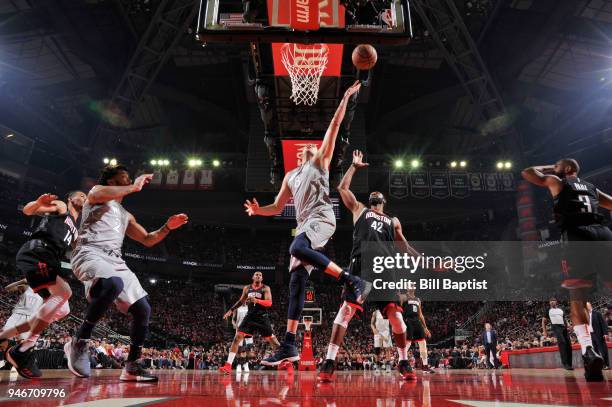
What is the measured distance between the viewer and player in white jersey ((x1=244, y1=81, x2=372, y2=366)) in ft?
12.0

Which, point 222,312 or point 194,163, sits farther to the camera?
point 222,312

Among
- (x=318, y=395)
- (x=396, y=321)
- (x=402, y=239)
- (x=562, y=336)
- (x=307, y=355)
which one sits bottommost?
(x=307, y=355)

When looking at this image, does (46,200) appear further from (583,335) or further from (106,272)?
(583,335)

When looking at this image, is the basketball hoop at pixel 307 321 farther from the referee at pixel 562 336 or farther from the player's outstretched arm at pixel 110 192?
the player's outstretched arm at pixel 110 192

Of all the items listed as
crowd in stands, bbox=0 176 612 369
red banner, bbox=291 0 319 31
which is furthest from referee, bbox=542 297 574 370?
red banner, bbox=291 0 319 31

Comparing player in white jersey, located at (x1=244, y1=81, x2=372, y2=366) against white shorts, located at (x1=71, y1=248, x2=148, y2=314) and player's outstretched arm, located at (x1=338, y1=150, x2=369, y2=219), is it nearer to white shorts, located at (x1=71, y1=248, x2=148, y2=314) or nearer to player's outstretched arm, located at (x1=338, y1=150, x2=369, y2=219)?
player's outstretched arm, located at (x1=338, y1=150, x2=369, y2=219)

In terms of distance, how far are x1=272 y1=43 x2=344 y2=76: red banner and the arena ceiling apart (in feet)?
25.3

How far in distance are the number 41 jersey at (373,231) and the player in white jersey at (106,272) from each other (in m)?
1.88

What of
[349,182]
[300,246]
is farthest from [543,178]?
[300,246]

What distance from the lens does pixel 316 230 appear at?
3.77 meters

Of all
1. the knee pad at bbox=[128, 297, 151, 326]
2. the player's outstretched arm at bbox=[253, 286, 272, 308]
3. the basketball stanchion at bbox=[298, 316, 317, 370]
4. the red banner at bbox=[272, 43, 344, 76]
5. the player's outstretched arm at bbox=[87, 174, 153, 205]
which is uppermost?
the red banner at bbox=[272, 43, 344, 76]

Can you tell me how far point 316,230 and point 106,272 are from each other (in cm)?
181

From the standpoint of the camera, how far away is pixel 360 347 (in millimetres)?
→ 20422

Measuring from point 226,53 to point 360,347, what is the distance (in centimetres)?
1587
